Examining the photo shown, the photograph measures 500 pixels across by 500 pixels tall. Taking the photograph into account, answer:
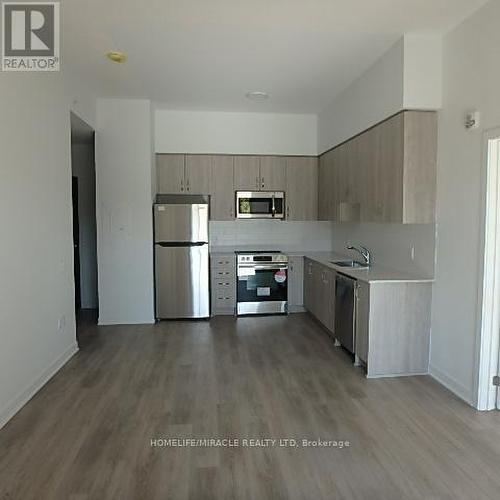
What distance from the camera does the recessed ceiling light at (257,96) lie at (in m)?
5.02

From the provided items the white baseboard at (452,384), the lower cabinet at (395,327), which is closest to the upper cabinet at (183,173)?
the lower cabinet at (395,327)

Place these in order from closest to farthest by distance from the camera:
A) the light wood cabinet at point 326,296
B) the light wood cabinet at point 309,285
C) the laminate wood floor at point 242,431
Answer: the laminate wood floor at point 242,431
the light wood cabinet at point 326,296
the light wood cabinet at point 309,285

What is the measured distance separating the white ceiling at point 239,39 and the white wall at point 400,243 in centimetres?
166

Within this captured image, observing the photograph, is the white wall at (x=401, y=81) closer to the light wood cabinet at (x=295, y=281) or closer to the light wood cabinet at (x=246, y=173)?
the light wood cabinet at (x=246, y=173)

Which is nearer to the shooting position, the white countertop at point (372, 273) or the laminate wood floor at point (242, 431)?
the laminate wood floor at point (242, 431)

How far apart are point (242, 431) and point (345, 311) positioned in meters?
1.87

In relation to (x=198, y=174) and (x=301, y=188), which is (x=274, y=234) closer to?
(x=301, y=188)

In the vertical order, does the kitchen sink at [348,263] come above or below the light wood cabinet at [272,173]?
below

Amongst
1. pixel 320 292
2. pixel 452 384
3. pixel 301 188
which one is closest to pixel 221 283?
pixel 320 292

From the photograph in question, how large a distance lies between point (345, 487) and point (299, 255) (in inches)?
156

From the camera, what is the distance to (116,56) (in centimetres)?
374

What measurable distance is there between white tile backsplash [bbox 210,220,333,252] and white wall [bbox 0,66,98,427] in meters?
2.57

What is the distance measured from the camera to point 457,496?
2.12 meters

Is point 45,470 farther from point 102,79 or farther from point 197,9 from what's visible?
point 102,79
